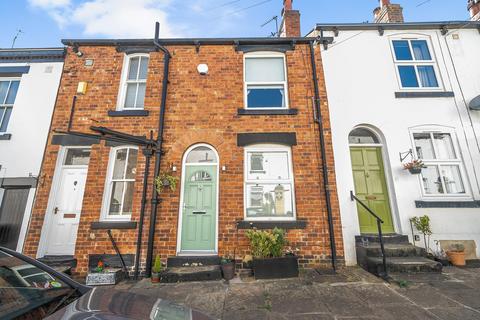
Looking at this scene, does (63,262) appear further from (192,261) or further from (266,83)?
(266,83)

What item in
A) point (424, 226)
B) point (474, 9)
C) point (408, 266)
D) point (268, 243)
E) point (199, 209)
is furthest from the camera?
point (474, 9)

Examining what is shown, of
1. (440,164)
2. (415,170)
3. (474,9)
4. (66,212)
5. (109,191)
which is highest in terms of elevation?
(474,9)

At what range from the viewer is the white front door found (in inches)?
206

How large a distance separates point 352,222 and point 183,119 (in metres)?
5.03

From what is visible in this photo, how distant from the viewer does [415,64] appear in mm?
6348

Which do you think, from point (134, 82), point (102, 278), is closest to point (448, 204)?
point (102, 278)

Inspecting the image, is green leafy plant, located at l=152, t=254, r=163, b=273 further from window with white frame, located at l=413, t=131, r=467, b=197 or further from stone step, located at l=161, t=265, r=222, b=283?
window with white frame, located at l=413, t=131, r=467, b=197

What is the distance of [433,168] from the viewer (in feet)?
18.6

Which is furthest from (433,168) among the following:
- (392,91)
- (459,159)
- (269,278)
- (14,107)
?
(14,107)

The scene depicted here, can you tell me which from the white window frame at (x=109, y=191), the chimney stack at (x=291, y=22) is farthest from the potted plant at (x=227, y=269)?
the chimney stack at (x=291, y=22)

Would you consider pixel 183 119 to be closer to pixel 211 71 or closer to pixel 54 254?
pixel 211 71

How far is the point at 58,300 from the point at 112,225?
3588mm

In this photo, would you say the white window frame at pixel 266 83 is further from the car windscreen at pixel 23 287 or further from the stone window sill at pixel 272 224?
the car windscreen at pixel 23 287

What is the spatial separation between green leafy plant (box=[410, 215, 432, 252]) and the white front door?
8233mm
